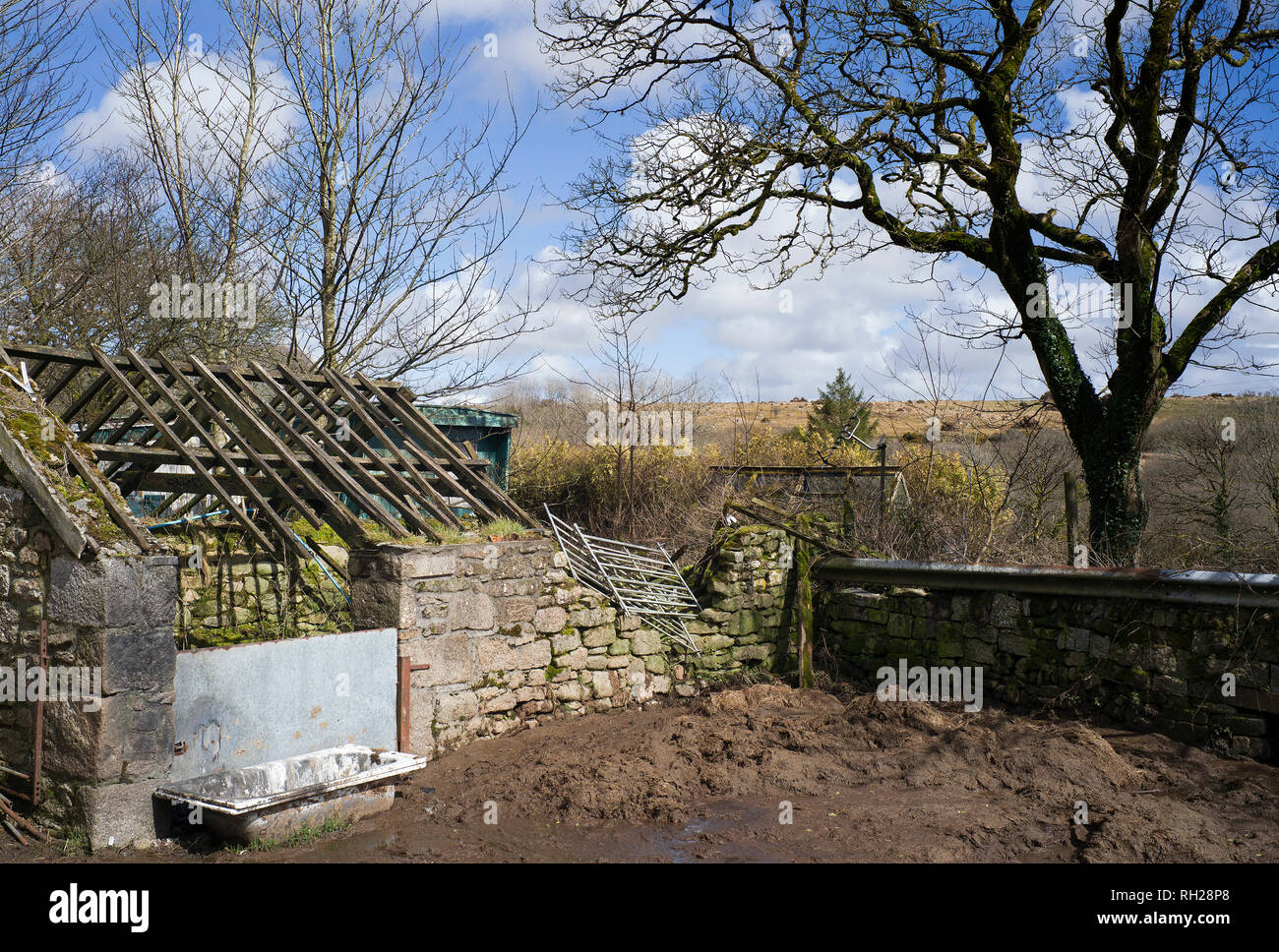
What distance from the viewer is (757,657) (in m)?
9.22

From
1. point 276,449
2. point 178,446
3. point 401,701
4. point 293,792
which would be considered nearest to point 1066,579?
point 401,701

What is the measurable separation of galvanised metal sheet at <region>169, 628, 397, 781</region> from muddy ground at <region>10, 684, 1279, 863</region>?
0.61 meters

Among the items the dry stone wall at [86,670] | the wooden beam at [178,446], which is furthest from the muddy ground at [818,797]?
the wooden beam at [178,446]

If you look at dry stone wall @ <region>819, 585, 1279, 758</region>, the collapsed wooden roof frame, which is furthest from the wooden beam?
dry stone wall @ <region>819, 585, 1279, 758</region>

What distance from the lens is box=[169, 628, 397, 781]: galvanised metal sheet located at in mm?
5512

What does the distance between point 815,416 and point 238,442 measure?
18.5m

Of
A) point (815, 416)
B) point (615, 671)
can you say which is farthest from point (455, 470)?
point (815, 416)

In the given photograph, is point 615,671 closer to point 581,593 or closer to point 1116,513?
point 581,593

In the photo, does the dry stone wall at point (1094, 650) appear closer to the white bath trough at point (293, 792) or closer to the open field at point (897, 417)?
the open field at point (897, 417)

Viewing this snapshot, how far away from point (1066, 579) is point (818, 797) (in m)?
3.09

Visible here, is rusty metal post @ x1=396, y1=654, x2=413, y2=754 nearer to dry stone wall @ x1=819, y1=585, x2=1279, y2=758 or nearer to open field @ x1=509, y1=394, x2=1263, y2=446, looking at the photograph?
dry stone wall @ x1=819, y1=585, x2=1279, y2=758

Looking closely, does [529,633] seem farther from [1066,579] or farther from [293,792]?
[1066,579]

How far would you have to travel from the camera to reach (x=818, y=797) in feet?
20.8
